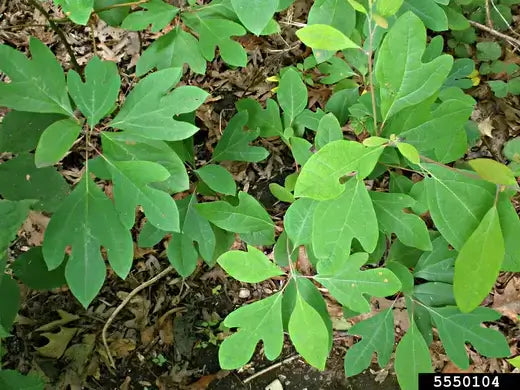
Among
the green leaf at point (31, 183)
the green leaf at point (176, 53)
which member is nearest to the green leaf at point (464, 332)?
the green leaf at point (176, 53)

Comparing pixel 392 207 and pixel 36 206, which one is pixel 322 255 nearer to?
pixel 392 207

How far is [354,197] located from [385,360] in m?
0.84

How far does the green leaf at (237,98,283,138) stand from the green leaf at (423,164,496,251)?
0.89 m

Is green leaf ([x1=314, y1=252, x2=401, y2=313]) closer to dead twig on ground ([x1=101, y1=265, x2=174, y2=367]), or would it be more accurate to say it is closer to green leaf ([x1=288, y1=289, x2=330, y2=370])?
green leaf ([x1=288, y1=289, x2=330, y2=370])

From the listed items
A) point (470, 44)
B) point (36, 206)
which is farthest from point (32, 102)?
point (470, 44)

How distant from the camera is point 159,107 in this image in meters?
1.59

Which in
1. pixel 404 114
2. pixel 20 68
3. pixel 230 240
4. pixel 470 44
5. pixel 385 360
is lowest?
pixel 385 360

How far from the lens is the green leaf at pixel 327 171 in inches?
51.3

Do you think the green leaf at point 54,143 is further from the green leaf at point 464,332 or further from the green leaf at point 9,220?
the green leaf at point 464,332

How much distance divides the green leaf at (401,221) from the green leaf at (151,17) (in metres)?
1.06

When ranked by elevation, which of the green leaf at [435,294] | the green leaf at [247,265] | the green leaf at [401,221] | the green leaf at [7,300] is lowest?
the green leaf at [435,294]

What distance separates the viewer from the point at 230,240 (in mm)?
2221

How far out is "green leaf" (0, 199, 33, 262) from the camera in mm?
1426

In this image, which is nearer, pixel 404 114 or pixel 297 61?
pixel 404 114
